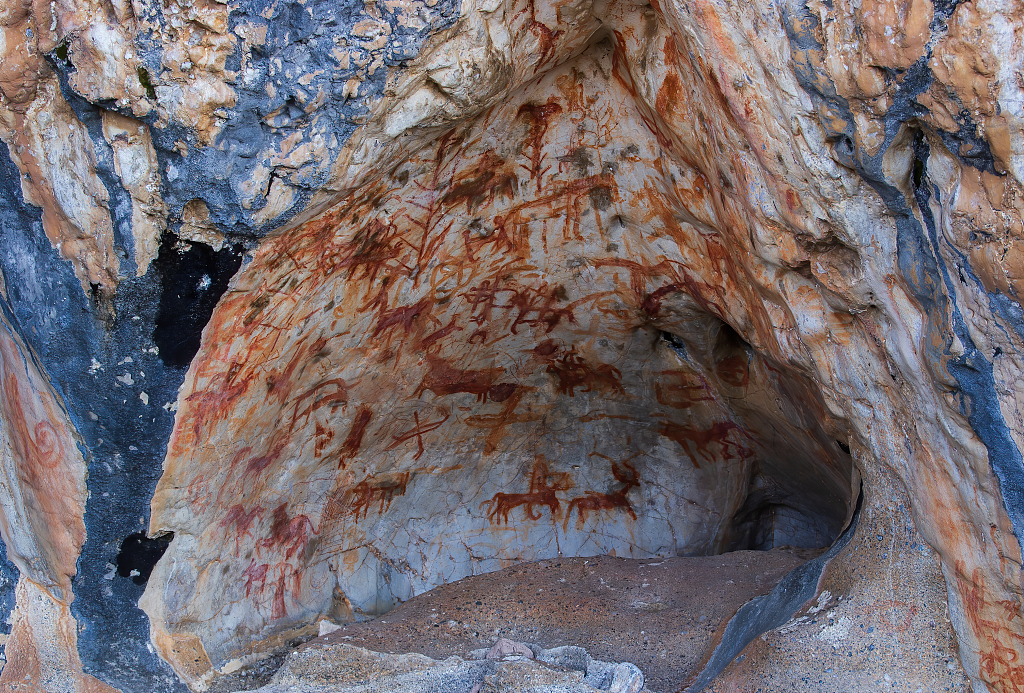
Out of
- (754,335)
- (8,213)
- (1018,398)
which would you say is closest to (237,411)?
(8,213)

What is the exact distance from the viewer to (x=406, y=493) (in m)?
4.46

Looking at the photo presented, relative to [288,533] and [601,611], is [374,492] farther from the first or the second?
[601,611]

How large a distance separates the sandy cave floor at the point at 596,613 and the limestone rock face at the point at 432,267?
0.49 m

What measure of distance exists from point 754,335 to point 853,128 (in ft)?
4.19

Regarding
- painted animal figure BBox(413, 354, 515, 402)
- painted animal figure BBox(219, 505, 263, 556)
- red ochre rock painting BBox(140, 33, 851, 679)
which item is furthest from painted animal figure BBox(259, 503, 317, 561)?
painted animal figure BBox(413, 354, 515, 402)

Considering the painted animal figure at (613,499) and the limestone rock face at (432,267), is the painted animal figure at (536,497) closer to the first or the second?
the painted animal figure at (613,499)

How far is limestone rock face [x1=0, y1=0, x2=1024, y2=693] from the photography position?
2068 mm

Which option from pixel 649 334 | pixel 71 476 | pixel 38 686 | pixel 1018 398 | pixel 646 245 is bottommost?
pixel 38 686

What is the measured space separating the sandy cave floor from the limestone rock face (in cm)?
49

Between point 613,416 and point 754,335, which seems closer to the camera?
point 754,335

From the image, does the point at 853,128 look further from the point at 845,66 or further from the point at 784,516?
the point at 784,516

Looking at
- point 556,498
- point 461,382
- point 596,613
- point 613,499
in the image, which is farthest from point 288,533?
point 613,499

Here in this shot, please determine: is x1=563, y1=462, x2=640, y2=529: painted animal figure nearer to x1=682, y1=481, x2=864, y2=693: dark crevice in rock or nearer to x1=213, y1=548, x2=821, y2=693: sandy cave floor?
x1=213, y1=548, x2=821, y2=693: sandy cave floor

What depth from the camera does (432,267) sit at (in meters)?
3.34
